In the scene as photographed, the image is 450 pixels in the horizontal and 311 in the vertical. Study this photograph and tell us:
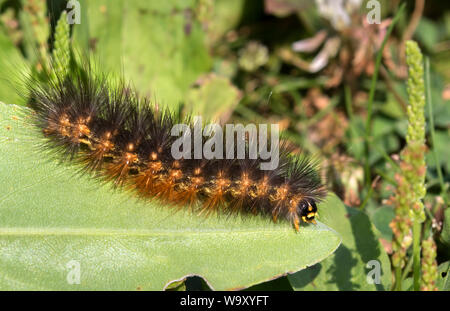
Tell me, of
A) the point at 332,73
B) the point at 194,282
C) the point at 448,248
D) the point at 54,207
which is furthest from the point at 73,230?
the point at 332,73

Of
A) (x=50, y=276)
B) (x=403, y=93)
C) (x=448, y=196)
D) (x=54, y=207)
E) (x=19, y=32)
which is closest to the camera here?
(x=50, y=276)

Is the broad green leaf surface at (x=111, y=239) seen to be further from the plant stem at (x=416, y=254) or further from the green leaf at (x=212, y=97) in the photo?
the green leaf at (x=212, y=97)

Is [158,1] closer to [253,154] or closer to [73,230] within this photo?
[253,154]

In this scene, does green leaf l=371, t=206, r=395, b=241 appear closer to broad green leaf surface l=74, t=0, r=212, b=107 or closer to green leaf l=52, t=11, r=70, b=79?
broad green leaf surface l=74, t=0, r=212, b=107

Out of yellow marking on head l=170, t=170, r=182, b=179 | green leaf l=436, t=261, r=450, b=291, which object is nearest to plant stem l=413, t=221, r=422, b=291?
green leaf l=436, t=261, r=450, b=291

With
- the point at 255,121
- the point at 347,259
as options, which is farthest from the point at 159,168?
the point at 347,259

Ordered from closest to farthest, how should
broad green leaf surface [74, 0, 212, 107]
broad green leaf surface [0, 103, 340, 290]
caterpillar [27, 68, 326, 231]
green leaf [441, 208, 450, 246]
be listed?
broad green leaf surface [0, 103, 340, 290] < caterpillar [27, 68, 326, 231] < green leaf [441, 208, 450, 246] < broad green leaf surface [74, 0, 212, 107]

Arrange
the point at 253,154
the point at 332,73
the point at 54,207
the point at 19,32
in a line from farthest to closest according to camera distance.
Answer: the point at 332,73 → the point at 19,32 → the point at 253,154 → the point at 54,207
